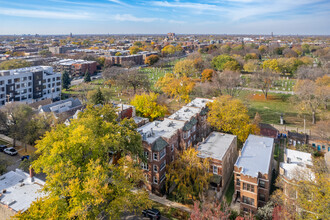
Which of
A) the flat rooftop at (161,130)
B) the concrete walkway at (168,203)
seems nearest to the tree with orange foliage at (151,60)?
the flat rooftop at (161,130)

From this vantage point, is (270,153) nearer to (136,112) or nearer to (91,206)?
(91,206)

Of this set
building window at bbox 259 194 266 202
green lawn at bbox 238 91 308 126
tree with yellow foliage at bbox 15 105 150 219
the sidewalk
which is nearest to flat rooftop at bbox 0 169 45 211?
tree with yellow foliage at bbox 15 105 150 219

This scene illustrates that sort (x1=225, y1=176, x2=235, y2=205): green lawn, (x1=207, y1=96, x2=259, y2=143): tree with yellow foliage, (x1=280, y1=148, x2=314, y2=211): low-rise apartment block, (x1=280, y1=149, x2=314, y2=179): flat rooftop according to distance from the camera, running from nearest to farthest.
Result: (x1=280, y1=148, x2=314, y2=211): low-rise apartment block → (x1=280, y1=149, x2=314, y2=179): flat rooftop → (x1=225, y1=176, x2=235, y2=205): green lawn → (x1=207, y1=96, x2=259, y2=143): tree with yellow foliage

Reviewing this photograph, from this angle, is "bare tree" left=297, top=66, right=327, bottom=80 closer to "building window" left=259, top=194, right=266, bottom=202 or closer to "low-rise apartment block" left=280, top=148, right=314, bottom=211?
"low-rise apartment block" left=280, top=148, right=314, bottom=211

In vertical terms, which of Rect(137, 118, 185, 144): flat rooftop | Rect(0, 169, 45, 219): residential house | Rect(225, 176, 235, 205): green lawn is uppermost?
Rect(137, 118, 185, 144): flat rooftop

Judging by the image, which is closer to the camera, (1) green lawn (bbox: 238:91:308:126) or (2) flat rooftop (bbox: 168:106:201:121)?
(2) flat rooftop (bbox: 168:106:201:121)

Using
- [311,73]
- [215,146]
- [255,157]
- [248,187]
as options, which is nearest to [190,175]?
[248,187]

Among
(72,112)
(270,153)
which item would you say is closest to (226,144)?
(270,153)

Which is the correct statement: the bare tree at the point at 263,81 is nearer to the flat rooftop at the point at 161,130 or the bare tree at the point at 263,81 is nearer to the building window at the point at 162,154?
the flat rooftop at the point at 161,130
